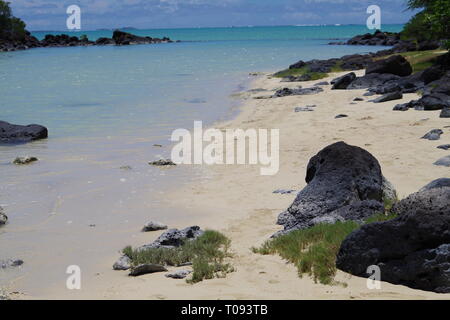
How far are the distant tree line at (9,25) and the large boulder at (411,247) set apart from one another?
13198 cm

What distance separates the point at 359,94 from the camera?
1170 inches

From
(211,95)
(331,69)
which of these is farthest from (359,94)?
(331,69)

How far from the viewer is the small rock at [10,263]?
30.5ft

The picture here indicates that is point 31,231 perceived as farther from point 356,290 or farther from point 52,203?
point 356,290

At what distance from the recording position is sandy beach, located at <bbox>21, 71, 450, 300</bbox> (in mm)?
7484

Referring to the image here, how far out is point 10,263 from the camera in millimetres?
9352

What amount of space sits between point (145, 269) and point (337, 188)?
3.75m

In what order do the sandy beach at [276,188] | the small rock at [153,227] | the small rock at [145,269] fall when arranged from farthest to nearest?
1. the small rock at [153,227]
2. the small rock at [145,269]
3. the sandy beach at [276,188]

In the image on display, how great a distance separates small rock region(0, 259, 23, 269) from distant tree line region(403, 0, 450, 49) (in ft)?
76.7

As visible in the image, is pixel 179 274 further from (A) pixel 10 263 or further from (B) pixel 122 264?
(A) pixel 10 263

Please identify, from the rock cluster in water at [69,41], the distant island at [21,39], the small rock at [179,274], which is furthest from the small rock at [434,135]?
the rock cluster in water at [69,41]

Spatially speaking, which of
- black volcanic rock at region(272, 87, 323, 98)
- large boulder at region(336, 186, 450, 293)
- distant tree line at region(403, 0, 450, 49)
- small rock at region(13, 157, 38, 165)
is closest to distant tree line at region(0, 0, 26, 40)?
distant tree line at region(403, 0, 450, 49)

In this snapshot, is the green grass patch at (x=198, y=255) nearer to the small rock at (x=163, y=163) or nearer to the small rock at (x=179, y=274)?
the small rock at (x=179, y=274)

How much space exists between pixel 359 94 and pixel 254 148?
13.4m
